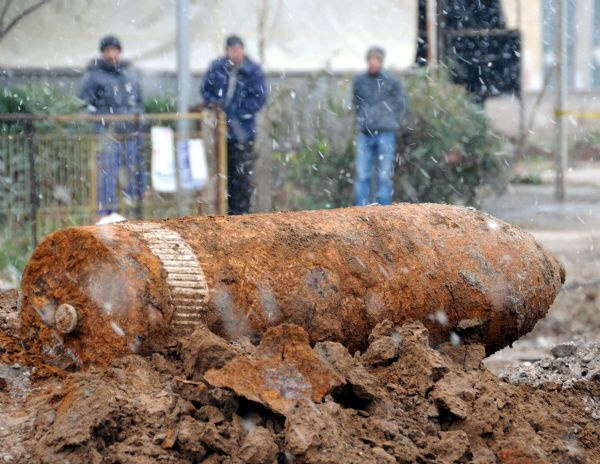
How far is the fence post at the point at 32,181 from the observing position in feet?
31.9

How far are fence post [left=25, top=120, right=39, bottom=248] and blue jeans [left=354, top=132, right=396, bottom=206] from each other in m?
3.82

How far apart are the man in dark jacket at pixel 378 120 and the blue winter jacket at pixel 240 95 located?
1180 millimetres

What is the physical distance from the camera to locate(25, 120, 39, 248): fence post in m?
9.73

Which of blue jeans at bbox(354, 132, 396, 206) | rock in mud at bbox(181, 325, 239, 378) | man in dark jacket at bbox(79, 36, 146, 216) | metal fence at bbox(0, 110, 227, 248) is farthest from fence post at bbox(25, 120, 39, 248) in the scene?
rock in mud at bbox(181, 325, 239, 378)

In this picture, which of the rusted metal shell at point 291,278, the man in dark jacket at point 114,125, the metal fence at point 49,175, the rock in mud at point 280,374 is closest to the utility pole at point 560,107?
the man in dark jacket at point 114,125

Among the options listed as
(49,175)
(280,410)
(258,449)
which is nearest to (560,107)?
(49,175)

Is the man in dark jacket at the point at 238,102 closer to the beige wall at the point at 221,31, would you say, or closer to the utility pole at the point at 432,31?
the beige wall at the point at 221,31

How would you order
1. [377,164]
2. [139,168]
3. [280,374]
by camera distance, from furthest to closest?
1. [377,164]
2. [139,168]
3. [280,374]

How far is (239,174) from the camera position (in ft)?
38.9

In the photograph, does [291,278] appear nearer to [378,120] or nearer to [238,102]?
[238,102]

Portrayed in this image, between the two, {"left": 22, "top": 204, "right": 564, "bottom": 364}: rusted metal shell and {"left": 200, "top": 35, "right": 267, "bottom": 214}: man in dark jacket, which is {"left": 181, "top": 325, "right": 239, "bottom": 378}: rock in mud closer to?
{"left": 22, "top": 204, "right": 564, "bottom": 364}: rusted metal shell

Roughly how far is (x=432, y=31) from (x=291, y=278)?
11.2 metres

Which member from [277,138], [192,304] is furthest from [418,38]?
[192,304]

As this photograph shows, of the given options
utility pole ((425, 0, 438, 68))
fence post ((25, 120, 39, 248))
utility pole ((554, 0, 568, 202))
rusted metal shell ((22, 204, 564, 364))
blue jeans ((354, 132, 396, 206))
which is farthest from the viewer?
utility pole ((554, 0, 568, 202))
